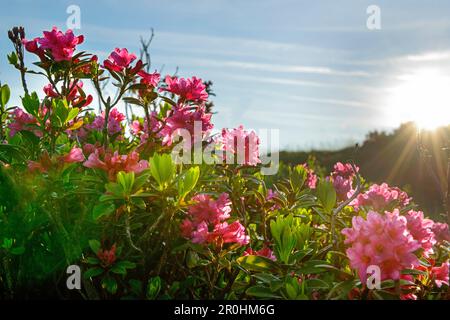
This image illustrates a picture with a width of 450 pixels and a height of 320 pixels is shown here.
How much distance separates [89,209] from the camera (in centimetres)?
277

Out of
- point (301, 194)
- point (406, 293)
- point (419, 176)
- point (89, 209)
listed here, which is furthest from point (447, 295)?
point (419, 176)

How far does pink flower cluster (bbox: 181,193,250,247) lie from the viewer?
2643mm

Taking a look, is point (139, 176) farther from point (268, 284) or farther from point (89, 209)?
point (268, 284)

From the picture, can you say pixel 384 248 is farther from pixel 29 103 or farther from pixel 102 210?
pixel 29 103

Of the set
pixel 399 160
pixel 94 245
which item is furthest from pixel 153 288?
→ pixel 399 160

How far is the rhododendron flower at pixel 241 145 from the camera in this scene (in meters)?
3.35

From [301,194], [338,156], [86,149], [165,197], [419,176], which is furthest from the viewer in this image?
[338,156]

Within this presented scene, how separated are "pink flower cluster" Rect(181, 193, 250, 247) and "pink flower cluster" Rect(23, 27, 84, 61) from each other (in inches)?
49.0

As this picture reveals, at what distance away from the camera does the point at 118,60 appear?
3221mm

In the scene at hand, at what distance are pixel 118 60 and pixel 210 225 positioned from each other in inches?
45.5

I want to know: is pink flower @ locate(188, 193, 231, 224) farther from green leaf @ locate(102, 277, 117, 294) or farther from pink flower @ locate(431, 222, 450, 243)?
pink flower @ locate(431, 222, 450, 243)

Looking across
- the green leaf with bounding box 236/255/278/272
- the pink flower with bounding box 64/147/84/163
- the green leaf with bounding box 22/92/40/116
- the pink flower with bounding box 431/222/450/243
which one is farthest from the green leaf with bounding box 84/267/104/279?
the pink flower with bounding box 431/222/450/243

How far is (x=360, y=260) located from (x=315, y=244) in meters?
0.70

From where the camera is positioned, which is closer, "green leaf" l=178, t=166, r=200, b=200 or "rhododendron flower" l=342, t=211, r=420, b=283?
"rhododendron flower" l=342, t=211, r=420, b=283
